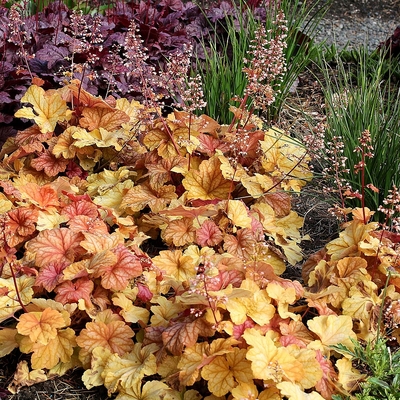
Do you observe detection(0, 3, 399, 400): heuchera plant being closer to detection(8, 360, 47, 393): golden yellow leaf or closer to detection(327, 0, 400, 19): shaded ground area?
detection(8, 360, 47, 393): golden yellow leaf

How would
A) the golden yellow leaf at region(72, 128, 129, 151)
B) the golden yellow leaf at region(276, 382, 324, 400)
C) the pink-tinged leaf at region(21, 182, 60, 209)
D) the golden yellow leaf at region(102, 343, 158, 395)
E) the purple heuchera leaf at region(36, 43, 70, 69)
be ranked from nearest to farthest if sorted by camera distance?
the golden yellow leaf at region(276, 382, 324, 400) < the golden yellow leaf at region(102, 343, 158, 395) < the pink-tinged leaf at region(21, 182, 60, 209) < the golden yellow leaf at region(72, 128, 129, 151) < the purple heuchera leaf at region(36, 43, 70, 69)

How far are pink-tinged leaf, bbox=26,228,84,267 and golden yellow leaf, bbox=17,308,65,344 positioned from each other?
0.74ft

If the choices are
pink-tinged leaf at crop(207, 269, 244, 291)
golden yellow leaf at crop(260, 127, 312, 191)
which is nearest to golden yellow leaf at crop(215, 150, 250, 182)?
golden yellow leaf at crop(260, 127, 312, 191)

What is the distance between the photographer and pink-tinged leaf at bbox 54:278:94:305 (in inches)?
87.9

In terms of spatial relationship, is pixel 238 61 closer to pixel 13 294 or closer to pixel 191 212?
pixel 191 212

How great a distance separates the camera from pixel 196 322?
81.7 inches

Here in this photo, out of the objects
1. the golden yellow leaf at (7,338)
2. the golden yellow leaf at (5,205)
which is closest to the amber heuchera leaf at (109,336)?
the golden yellow leaf at (7,338)

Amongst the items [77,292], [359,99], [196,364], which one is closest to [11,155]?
[77,292]

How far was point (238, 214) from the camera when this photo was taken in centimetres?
261

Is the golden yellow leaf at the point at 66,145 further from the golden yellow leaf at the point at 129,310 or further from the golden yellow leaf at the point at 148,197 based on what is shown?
the golden yellow leaf at the point at 129,310

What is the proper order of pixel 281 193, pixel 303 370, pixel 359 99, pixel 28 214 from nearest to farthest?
pixel 303 370
pixel 28 214
pixel 281 193
pixel 359 99

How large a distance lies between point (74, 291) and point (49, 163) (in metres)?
0.93

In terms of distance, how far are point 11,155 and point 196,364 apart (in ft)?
4.85

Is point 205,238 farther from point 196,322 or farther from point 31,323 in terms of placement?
point 31,323
